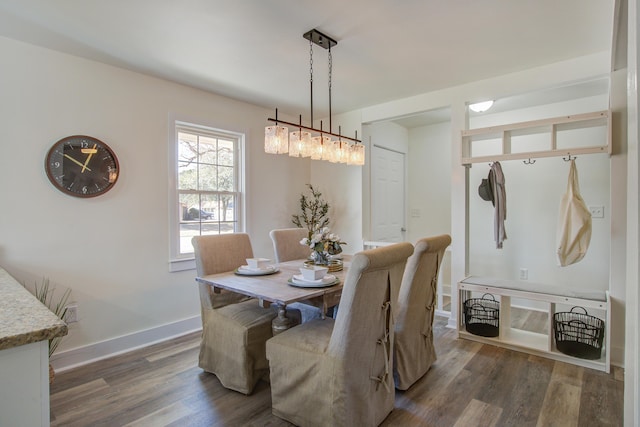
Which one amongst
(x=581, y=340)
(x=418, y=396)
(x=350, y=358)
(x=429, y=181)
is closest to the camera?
(x=350, y=358)

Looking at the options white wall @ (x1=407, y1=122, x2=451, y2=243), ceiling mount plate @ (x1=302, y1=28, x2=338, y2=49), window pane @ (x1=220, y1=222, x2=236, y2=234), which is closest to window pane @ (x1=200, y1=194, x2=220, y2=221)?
window pane @ (x1=220, y1=222, x2=236, y2=234)

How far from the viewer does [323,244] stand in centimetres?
247

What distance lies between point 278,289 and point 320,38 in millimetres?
1749

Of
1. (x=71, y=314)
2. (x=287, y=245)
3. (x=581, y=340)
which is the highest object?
(x=287, y=245)

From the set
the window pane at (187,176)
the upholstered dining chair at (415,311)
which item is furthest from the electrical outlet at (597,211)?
the window pane at (187,176)

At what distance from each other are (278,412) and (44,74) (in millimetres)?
2935

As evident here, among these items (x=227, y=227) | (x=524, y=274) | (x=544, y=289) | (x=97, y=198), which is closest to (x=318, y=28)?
(x=97, y=198)

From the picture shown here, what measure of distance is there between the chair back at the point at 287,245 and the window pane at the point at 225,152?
3.46 feet

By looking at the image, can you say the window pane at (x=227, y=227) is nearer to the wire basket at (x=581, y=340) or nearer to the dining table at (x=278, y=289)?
the dining table at (x=278, y=289)

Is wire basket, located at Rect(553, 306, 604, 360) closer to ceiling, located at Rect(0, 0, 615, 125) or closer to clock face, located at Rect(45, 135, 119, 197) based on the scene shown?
ceiling, located at Rect(0, 0, 615, 125)

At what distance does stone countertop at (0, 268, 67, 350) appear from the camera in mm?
849

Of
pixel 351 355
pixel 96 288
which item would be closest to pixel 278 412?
pixel 351 355

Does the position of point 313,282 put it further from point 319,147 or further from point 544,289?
point 544,289

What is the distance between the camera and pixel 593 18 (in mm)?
2148
